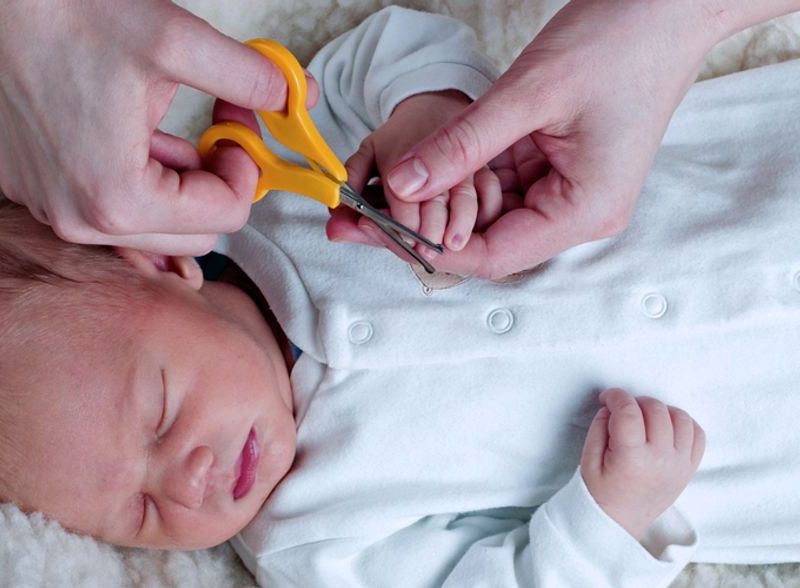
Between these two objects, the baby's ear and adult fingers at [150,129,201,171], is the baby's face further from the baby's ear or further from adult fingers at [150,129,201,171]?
adult fingers at [150,129,201,171]

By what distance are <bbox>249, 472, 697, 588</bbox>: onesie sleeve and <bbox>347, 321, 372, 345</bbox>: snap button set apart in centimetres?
24

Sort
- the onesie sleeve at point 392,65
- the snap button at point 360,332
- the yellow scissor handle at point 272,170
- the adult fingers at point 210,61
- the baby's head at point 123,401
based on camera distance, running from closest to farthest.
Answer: the adult fingers at point 210,61 → the yellow scissor handle at point 272,170 → the baby's head at point 123,401 → the snap button at point 360,332 → the onesie sleeve at point 392,65

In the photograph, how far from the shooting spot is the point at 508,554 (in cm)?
115

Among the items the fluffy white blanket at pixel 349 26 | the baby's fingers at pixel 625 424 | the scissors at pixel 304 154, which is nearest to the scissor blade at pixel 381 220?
the scissors at pixel 304 154

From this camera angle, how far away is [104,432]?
1.04 meters

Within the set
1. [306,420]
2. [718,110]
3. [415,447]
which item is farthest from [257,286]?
[718,110]

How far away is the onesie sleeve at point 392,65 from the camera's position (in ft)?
4.24

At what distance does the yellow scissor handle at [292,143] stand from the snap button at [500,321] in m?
0.29

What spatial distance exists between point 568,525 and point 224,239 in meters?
0.59

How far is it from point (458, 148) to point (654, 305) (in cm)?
34

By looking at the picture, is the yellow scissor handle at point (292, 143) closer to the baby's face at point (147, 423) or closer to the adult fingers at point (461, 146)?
the adult fingers at point (461, 146)

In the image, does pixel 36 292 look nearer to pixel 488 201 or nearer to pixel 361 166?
pixel 361 166

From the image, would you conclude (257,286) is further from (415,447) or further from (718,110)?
(718,110)

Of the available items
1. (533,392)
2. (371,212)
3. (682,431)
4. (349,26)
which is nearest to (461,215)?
(371,212)
